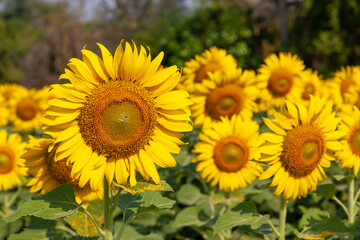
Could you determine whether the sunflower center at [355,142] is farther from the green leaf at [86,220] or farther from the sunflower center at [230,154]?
the green leaf at [86,220]

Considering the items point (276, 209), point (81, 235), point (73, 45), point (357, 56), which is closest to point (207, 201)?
point (276, 209)

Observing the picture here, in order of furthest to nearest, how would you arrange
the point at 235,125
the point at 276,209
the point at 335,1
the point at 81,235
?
the point at 335,1 < the point at 276,209 < the point at 235,125 < the point at 81,235

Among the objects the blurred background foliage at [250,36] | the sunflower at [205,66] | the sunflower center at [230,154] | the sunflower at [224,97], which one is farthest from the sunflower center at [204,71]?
the blurred background foliage at [250,36]

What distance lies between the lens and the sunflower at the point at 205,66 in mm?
4703

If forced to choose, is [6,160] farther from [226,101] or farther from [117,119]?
[226,101]

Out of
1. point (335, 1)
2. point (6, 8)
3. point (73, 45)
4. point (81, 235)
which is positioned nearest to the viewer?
point (81, 235)

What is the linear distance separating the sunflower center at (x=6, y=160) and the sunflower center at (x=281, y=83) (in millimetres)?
3042

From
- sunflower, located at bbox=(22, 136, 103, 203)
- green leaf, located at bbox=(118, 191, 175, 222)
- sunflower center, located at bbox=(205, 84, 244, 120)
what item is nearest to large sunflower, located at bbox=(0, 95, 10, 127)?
sunflower center, located at bbox=(205, 84, 244, 120)

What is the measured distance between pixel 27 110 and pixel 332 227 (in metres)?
4.17

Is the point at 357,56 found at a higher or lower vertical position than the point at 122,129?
higher


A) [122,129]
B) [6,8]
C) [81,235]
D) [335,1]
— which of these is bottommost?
[81,235]

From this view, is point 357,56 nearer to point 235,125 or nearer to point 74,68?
point 235,125

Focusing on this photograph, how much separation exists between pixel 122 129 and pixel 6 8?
63.3m

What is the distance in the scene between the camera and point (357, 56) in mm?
10805
